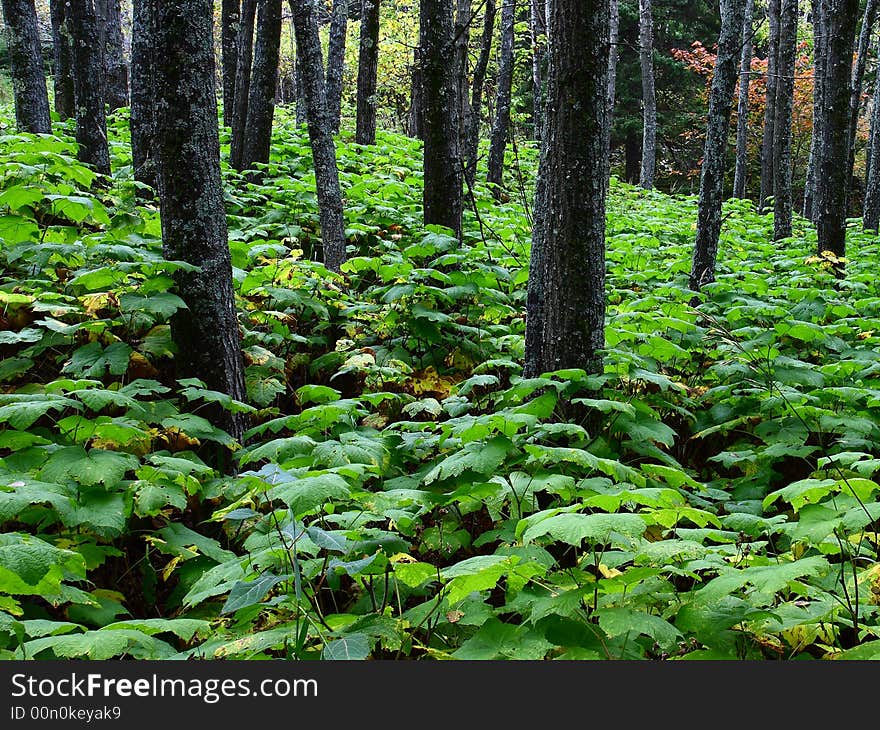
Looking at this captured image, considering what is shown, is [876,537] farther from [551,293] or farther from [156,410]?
[156,410]

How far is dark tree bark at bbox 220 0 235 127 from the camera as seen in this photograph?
12.5 metres

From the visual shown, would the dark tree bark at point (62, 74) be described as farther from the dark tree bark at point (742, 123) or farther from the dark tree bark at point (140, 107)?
the dark tree bark at point (742, 123)

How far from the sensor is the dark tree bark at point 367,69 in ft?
44.5

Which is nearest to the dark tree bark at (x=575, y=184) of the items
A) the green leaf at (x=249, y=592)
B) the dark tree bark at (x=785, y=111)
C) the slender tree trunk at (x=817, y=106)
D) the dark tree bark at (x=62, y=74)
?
the green leaf at (x=249, y=592)

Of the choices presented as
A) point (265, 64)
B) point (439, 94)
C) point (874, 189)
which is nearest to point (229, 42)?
point (265, 64)

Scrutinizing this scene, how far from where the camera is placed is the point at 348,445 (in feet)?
11.4

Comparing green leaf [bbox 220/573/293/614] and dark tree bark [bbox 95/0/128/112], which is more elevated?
dark tree bark [bbox 95/0/128/112]

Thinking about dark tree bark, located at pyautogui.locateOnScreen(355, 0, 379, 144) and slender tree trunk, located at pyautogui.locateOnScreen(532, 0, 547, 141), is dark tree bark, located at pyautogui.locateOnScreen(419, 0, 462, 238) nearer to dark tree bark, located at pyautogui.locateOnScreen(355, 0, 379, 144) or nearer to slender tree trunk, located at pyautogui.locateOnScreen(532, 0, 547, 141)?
slender tree trunk, located at pyautogui.locateOnScreen(532, 0, 547, 141)

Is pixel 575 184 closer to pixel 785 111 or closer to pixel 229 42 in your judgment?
pixel 229 42

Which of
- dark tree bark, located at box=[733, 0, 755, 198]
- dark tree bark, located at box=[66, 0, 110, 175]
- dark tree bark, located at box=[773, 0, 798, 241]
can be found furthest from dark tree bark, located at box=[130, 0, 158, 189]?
dark tree bark, located at box=[733, 0, 755, 198]

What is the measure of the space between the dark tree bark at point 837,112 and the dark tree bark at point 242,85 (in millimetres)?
8440

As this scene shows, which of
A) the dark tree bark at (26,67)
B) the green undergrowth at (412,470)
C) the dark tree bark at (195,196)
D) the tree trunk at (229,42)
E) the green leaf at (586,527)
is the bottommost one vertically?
the green undergrowth at (412,470)

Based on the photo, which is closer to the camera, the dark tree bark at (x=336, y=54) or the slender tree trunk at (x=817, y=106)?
the slender tree trunk at (x=817, y=106)

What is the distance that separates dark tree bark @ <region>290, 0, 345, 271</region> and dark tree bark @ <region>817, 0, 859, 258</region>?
647 cm
